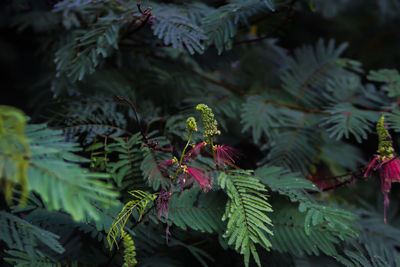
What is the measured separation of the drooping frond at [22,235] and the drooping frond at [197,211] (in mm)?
258

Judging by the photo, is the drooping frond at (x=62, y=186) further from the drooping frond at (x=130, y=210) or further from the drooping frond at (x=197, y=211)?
the drooping frond at (x=197, y=211)

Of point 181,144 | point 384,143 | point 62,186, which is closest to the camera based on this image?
point 62,186

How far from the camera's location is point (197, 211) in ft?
2.60

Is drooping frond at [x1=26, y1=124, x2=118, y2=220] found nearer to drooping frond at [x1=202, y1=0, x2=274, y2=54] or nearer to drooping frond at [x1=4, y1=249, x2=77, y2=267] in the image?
drooping frond at [x1=4, y1=249, x2=77, y2=267]

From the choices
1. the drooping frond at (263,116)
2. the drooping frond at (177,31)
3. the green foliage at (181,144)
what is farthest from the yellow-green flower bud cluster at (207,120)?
the drooping frond at (263,116)

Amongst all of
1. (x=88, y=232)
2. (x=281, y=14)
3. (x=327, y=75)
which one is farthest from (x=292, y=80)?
(x=88, y=232)

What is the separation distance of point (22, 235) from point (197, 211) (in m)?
0.38

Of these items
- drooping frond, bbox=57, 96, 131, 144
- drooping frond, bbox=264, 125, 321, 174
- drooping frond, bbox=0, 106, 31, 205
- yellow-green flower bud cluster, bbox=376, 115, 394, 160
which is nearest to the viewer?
drooping frond, bbox=0, 106, 31, 205

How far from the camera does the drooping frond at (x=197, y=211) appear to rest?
76cm

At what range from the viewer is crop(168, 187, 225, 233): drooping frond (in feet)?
2.49

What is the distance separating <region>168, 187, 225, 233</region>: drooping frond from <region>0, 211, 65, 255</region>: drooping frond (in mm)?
258

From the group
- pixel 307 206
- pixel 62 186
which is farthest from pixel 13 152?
pixel 307 206

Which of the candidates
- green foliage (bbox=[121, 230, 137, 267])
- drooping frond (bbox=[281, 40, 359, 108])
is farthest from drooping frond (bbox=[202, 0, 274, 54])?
green foliage (bbox=[121, 230, 137, 267])

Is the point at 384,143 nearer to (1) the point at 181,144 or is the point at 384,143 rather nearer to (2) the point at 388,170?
(2) the point at 388,170
